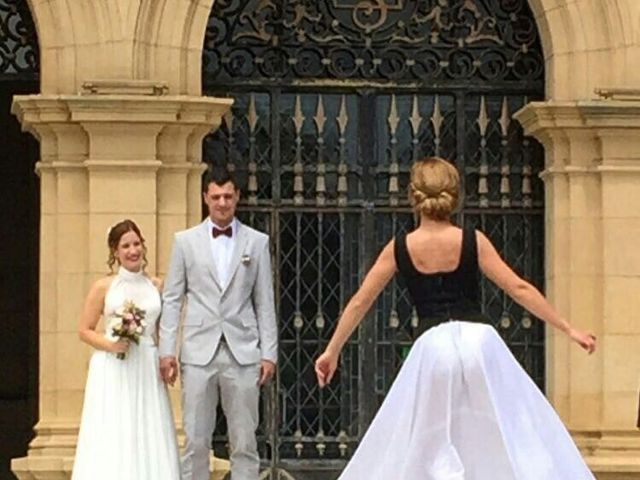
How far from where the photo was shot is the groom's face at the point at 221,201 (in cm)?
1229

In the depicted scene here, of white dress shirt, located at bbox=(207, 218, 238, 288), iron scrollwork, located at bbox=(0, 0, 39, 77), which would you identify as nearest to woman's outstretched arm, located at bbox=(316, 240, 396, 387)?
white dress shirt, located at bbox=(207, 218, 238, 288)

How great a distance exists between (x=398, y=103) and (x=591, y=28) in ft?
4.91

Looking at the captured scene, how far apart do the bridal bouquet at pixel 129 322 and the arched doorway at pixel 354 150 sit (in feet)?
8.41

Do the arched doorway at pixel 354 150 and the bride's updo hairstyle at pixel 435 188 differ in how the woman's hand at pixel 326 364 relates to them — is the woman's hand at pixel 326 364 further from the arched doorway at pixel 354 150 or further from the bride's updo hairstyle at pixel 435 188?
the arched doorway at pixel 354 150

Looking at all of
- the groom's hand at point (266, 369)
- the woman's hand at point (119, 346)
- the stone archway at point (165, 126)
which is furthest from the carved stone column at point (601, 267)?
the woman's hand at point (119, 346)

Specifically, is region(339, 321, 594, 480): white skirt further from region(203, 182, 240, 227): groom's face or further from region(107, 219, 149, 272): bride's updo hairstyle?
region(107, 219, 149, 272): bride's updo hairstyle

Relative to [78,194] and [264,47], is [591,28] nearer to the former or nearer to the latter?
[264,47]

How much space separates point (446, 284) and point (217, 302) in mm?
2595

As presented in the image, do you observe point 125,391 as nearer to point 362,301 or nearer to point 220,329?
point 220,329

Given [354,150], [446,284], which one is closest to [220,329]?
[446,284]

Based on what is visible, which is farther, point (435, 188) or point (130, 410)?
point (130, 410)

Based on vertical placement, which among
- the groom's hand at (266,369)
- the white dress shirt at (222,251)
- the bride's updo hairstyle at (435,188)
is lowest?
the groom's hand at (266,369)

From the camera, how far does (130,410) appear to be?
12.9 metres

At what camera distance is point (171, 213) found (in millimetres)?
14555
